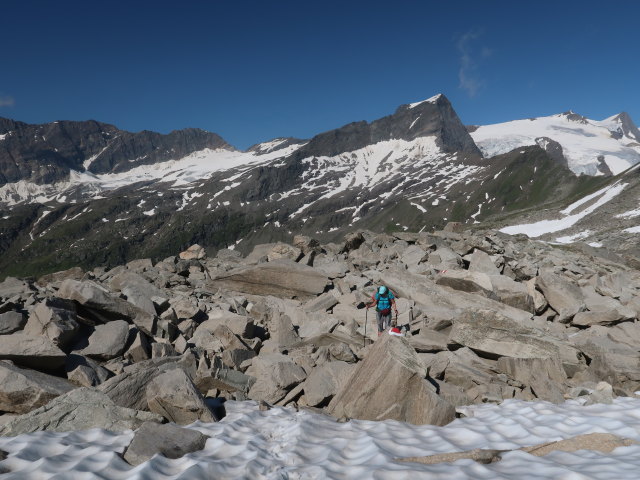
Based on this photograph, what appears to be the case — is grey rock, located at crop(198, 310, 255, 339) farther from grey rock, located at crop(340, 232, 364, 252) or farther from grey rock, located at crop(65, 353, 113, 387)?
grey rock, located at crop(340, 232, 364, 252)

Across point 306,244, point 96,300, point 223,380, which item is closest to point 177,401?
point 223,380

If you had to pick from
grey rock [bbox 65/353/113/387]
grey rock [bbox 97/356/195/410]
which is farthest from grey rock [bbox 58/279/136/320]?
grey rock [bbox 97/356/195/410]

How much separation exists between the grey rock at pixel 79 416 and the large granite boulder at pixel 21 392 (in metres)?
0.78

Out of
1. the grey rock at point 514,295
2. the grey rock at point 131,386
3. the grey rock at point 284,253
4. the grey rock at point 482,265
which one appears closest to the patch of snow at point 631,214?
the grey rock at point 482,265

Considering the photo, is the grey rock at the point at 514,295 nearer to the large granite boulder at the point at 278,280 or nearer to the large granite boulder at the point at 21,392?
the large granite boulder at the point at 278,280

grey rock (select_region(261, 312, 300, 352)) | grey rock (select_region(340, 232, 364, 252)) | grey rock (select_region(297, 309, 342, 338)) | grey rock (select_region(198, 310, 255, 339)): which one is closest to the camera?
grey rock (select_region(261, 312, 300, 352))

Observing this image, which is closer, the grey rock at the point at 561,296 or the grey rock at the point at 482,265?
the grey rock at the point at 561,296

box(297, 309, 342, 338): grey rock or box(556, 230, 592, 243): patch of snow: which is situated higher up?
box(556, 230, 592, 243): patch of snow

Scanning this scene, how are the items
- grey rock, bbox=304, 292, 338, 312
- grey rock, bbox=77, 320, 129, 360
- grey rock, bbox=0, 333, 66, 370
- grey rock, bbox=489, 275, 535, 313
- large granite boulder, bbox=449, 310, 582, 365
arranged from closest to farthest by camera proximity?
grey rock, bbox=0, 333, 66, 370 → grey rock, bbox=77, 320, 129, 360 → large granite boulder, bbox=449, 310, 582, 365 → grey rock, bbox=489, 275, 535, 313 → grey rock, bbox=304, 292, 338, 312

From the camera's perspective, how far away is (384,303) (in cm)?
1620

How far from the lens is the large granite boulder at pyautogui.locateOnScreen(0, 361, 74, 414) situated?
353 inches

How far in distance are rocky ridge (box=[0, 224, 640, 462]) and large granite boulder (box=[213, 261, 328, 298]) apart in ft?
0.21

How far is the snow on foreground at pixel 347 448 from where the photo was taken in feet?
20.7

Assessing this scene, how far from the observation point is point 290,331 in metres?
16.2
